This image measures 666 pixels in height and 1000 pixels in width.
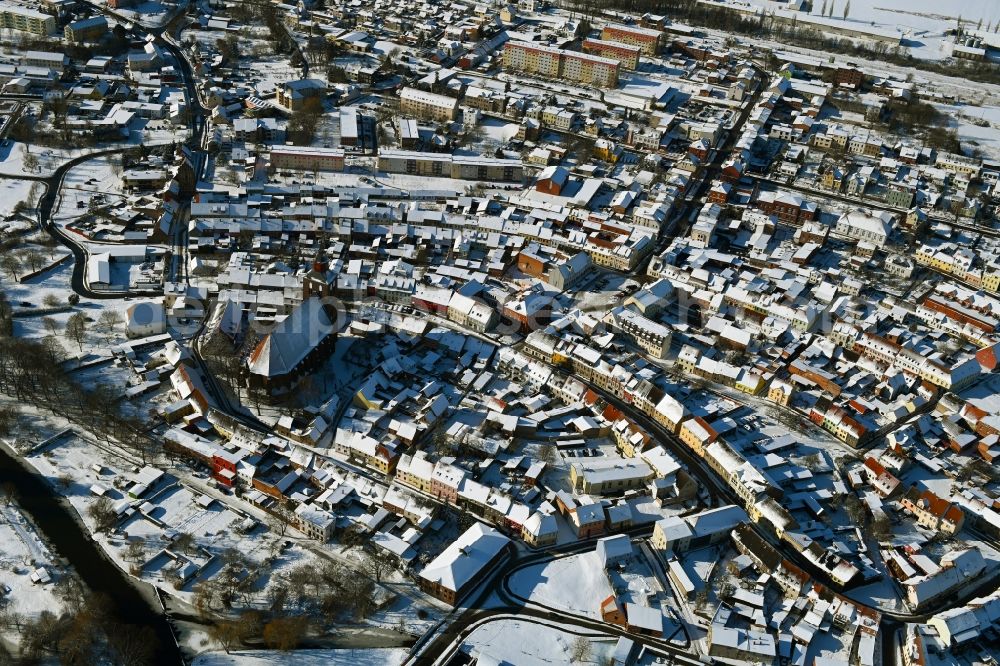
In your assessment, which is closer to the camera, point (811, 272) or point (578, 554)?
point (578, 554)

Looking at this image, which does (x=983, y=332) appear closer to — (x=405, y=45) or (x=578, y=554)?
(x=578, y=554)

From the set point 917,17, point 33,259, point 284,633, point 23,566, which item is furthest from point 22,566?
point 917,17

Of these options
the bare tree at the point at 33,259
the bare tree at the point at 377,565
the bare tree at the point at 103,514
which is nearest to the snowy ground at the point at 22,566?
the bare tree at the point at 103,514

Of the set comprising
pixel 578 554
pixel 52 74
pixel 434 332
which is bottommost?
pixel 578 554

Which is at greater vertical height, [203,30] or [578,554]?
[203,30]

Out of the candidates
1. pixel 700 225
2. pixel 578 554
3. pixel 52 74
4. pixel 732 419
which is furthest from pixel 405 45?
pixel 578 554

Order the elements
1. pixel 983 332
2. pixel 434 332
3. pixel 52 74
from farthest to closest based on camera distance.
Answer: pixel 52 74 < pixel 983 332 < pixel 434 332

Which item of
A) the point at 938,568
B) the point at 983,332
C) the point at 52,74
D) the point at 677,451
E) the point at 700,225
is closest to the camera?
the point at 938,568

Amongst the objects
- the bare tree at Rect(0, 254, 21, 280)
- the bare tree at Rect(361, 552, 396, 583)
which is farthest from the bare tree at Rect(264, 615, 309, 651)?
the bare tree at Rect(0, 254, 21, 280)
